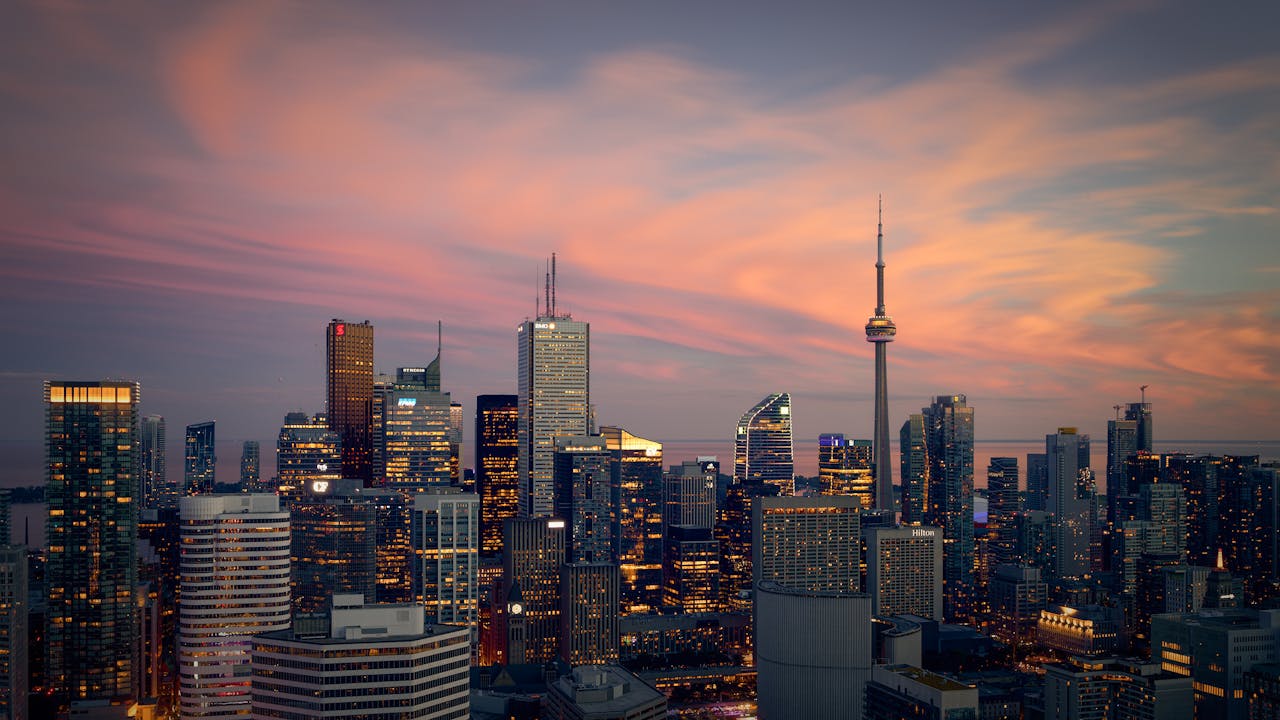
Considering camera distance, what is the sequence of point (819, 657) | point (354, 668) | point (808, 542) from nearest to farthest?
point (354, 668) < point (819, 657) < point (808, 542)

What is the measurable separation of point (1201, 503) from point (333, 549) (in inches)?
4250

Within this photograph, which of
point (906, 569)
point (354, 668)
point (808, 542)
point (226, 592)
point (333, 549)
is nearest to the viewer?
point (354, 668)

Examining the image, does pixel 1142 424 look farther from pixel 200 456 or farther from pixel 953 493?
pixel 200 456

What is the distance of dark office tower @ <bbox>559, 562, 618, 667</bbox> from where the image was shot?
108 m

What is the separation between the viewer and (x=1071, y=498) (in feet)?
516

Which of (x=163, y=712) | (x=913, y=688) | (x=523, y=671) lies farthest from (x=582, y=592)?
(x=913, y=688)

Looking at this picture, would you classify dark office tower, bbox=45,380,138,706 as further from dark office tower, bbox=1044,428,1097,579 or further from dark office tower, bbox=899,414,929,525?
dark office tower, bbox=899,414,929,525

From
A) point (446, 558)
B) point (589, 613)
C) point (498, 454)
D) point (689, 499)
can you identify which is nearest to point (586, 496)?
point (689, 499)

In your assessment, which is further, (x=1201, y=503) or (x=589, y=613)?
(x=1201, y=503)

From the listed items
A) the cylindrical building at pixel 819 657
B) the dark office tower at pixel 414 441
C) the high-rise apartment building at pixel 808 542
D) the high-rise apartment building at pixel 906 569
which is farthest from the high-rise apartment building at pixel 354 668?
the dark office tower at pixel 414 441

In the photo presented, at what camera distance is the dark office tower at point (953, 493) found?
146 metres

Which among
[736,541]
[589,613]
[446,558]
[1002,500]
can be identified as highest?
[1002,500]

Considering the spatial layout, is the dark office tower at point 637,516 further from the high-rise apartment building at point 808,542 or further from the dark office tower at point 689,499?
the high-rise apartment building at point 808,542

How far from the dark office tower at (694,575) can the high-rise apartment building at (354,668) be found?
8622 cm
